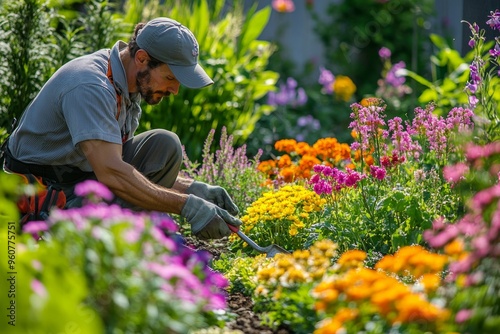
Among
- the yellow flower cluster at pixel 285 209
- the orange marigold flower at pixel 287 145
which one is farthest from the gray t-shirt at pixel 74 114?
the orange marigold flower at pixel 287 145

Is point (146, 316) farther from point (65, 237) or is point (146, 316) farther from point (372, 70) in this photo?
point (372, 70)

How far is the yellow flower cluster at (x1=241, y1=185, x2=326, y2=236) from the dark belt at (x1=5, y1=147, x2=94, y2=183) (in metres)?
0.86

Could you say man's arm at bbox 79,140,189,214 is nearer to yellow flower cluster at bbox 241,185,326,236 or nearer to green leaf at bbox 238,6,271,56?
yellow flower cluster at bbox 241,185,326,236

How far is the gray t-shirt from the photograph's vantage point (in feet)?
12.2

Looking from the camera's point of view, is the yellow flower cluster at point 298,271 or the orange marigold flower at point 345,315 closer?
the orange marigold flower at point 345,315

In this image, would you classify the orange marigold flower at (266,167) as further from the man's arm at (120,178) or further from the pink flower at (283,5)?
the pink flower at (283,5)

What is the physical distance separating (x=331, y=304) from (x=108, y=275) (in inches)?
26.2

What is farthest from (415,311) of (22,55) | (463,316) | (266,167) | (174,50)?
(22,55)

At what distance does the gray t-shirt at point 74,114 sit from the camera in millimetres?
3729

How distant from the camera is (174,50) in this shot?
3.95 metres

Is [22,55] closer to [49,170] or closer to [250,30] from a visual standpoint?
[49,170]

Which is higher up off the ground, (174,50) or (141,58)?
(174,50)

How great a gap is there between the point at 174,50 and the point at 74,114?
0.57 meters

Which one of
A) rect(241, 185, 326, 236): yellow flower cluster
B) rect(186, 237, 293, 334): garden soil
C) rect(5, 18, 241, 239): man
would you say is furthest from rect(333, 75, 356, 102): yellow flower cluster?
rect(186, 237, 293, 334): garden soil
